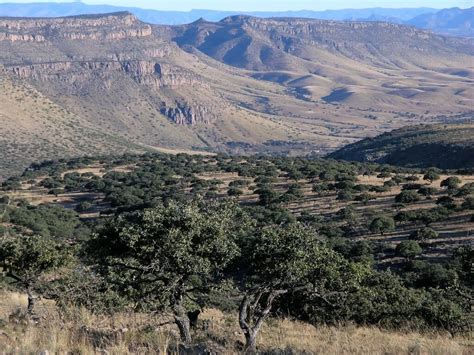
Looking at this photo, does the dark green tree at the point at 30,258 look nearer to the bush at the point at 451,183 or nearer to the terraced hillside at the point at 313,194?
the terraced hillside at the point at 313,194

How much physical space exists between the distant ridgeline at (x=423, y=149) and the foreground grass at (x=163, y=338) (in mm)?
92931

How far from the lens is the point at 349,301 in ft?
81.1

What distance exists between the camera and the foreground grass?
1008 centimetres

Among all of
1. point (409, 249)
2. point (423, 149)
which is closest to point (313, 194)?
point (409, 249)

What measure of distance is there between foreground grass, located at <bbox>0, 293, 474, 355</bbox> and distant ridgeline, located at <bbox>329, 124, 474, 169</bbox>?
305 ft

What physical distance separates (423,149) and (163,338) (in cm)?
11765

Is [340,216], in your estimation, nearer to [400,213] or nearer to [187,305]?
[400,213]

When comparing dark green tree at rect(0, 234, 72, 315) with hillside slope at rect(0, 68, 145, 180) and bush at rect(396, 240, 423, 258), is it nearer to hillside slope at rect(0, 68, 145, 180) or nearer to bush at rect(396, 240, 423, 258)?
bush at rect(396, 240, 423, 258)

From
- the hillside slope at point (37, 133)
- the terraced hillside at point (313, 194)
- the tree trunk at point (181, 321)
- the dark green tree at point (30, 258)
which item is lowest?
the hillside slope at point (37, 133)

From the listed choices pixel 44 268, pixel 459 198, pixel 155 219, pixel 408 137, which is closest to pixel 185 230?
pixel 155 219

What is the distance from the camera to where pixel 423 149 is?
122062 millimetres

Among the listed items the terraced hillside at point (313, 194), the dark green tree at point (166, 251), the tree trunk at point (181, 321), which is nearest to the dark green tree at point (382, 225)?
the terraced hillside at point (313, 194)

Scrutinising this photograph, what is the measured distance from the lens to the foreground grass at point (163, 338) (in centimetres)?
1008

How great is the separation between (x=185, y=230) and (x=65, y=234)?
3748 cm
